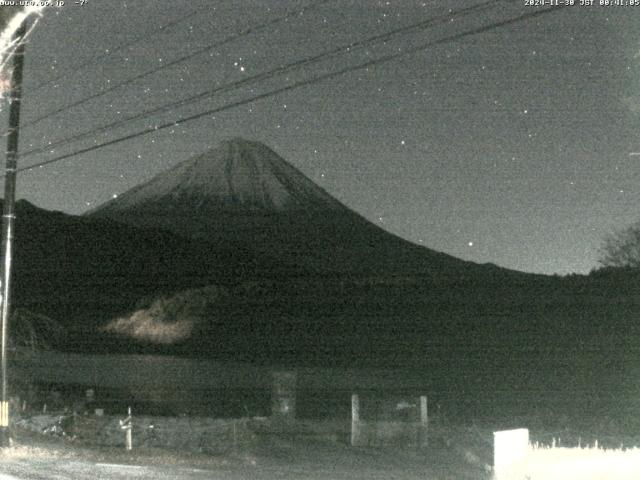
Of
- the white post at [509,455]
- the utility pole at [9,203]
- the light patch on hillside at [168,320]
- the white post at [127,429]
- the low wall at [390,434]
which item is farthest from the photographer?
the light patch on hillside at [168,320]

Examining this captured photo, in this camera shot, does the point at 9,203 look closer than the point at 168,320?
Yes

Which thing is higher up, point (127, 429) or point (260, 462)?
point (127, 429)

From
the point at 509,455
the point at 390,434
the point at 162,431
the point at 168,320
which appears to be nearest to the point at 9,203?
the point at 162,431

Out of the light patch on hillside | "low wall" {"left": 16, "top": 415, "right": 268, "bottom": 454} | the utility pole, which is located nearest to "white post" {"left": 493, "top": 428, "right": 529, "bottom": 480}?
"low wall" {"left": 16, "top": 415, "right": 268, "bottom": 454}

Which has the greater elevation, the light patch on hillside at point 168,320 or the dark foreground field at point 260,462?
the light patch on hillside at point 168,320

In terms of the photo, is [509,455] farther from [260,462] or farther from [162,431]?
[162,431]

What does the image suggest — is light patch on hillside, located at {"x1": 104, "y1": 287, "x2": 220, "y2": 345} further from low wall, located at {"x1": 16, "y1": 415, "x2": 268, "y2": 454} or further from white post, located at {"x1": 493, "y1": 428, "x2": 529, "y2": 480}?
white post, located at {"x1": 493, "y1": 428, "x2": 529, "y2": 480}

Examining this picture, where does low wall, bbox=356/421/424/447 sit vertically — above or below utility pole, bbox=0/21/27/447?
below

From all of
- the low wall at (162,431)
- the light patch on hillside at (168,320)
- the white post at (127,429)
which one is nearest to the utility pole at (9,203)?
the white post at (127,429)

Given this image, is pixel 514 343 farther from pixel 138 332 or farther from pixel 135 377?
pixel 138 332

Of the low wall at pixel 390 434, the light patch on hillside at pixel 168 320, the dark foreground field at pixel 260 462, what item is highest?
the light patch on hillside at pixel 168 320

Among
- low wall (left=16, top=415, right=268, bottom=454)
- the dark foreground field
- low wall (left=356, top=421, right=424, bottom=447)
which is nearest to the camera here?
the dark foreground field

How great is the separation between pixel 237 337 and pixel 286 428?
1451 inches

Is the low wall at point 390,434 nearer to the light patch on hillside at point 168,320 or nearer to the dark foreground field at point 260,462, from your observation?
the dark foreground field at point 260,462
